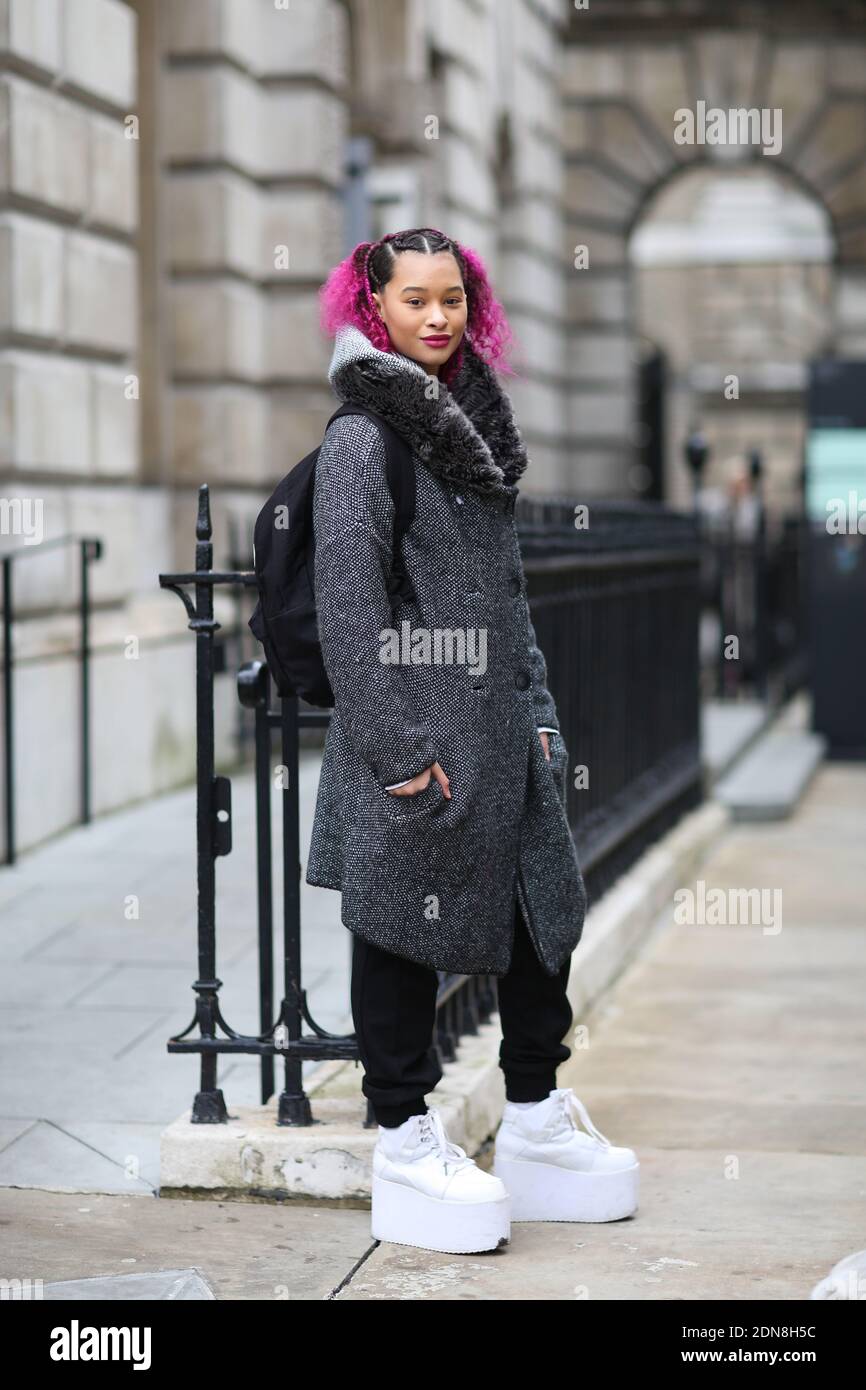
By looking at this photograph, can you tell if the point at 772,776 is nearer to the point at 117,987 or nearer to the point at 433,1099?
the point at 117,987

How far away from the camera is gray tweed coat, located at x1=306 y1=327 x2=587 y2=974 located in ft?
12.4

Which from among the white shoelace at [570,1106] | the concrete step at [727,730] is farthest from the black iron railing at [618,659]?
the white shoelace at [570,1106]

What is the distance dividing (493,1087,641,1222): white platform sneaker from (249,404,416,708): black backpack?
0.95 metres

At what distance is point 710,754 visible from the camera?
1119cm

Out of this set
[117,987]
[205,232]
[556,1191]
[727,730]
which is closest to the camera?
[556,1191]

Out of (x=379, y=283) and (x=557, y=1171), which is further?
→ (x=557, y=1171)

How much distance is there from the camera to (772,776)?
11148 mm

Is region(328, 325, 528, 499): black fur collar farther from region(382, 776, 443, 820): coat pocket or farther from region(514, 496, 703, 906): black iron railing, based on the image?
region(514, 496, 703, 906): black iron railing

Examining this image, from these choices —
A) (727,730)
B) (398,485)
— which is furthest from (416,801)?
(727,730)

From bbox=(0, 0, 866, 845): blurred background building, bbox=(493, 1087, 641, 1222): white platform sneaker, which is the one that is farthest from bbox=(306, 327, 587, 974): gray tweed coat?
bbox=(493, 1087, 641, 1222): white platform sneaker

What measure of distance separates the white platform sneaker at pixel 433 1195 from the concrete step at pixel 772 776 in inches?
252

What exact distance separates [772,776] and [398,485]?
7.52 m

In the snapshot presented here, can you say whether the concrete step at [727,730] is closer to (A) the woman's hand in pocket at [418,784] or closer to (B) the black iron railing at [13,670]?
(B) the black iron railing at [13,670]
